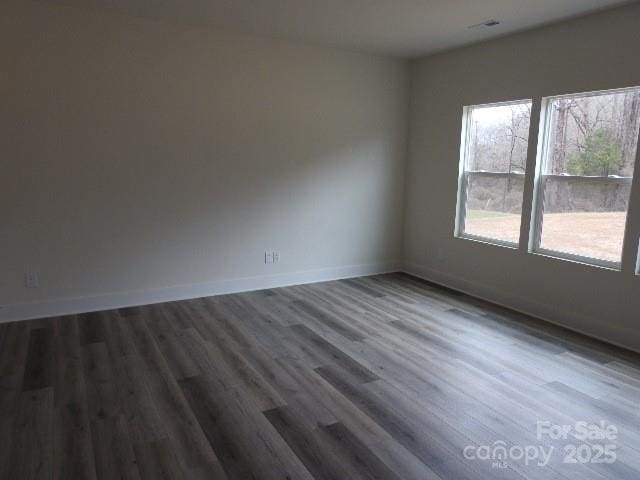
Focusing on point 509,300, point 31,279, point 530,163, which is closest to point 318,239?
point 509,300

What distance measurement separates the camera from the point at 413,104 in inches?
218

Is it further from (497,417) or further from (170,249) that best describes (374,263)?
(497,417)

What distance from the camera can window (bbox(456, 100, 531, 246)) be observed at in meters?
4.35

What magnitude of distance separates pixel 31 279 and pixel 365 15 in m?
3.62

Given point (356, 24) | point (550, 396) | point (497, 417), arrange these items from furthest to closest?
1. point (356, 24)
2. point (550, 396)
3. point (497, 417)

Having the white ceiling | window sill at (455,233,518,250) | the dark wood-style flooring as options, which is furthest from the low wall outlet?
window sill at (455,233,518,250)

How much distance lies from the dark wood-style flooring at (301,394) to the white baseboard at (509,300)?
12 cm

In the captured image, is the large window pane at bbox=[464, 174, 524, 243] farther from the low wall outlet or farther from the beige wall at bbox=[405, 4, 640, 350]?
the low wall outlet

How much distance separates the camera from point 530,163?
4148 mm

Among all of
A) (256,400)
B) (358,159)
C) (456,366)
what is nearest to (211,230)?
(358,159)

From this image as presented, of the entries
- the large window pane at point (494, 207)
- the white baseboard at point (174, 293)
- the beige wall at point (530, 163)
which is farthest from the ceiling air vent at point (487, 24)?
the white baseboard at point (174, 293)

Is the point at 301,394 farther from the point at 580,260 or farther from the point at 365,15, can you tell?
the point at 365,15

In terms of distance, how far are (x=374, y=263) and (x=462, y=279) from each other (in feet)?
3.74

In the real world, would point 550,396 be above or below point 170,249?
below
